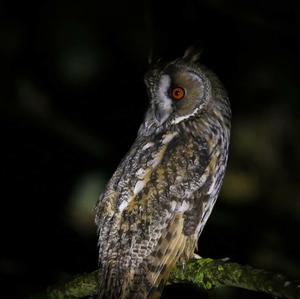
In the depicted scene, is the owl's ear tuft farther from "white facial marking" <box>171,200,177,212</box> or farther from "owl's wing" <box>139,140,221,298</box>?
"white facial marking" <box>171,200,177,212</box>

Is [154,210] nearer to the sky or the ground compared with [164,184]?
nearer to the ground

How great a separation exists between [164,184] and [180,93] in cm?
54

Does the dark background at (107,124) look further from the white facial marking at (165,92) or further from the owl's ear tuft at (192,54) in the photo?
the white facial marking at (165,92)

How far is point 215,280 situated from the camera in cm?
267

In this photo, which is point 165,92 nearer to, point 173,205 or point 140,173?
point 140,173

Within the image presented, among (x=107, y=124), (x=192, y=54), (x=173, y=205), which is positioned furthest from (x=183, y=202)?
(x=107, y=124)

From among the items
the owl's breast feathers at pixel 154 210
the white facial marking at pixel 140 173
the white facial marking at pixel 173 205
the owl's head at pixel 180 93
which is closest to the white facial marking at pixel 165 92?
the owl's head at pixel 180 93

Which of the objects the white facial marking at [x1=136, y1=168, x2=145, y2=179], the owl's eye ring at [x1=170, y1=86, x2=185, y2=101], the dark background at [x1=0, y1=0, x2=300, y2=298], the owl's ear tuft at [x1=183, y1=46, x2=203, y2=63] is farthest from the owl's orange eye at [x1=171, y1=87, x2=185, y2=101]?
the dark background at [x1=0, y1=0, x2=300, y2=298]

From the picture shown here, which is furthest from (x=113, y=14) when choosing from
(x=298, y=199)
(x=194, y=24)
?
(x=298, y=199)

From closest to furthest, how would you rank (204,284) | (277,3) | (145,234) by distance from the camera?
(204,284) < (145,234) < (277,3)

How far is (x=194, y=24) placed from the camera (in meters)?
4.63

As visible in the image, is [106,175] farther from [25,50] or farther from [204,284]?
[204,284]

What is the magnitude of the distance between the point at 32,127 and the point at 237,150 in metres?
1.46

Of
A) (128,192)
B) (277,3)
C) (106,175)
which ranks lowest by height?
(128,192)
